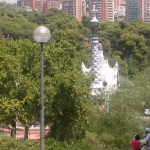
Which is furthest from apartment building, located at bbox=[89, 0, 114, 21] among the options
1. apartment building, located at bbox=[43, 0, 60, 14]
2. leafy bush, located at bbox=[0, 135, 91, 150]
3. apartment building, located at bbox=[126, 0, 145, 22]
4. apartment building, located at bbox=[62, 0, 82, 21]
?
leafy bush, located at bbox=[0, 135, 91, 150]

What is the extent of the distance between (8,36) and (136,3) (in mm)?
60340

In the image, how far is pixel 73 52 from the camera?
16.9 metres

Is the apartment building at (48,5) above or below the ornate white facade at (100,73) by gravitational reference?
above

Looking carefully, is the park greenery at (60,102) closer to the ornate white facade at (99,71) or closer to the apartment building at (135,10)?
the ornate white facade at (99,71)

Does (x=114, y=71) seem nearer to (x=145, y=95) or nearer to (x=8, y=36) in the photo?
(x=145, y=95)

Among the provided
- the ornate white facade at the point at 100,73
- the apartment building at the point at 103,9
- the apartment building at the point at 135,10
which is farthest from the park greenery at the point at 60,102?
the apartment building at the point at 135,10

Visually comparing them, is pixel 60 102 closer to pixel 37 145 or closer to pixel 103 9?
pixel 37 145

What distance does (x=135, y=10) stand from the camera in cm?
10488

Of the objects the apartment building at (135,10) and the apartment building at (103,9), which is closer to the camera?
the apartment building at (103,9)

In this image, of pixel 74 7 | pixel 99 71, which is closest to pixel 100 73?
pixel 99 71

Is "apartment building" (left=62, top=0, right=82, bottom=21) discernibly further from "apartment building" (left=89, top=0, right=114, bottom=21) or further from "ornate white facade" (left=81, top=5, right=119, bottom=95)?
"ornate white facade" (left=81, top=5, right=119, bottom=95)

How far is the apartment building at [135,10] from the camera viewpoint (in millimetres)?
104562

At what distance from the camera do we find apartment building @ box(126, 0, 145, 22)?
105m

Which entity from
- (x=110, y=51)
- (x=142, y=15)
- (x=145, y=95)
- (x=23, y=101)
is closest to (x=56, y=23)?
(x=110, y=51)
